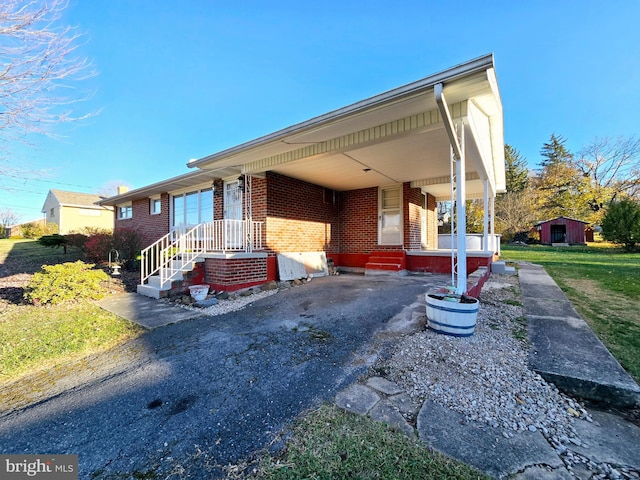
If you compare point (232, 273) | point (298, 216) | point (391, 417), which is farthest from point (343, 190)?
point (391, 417)

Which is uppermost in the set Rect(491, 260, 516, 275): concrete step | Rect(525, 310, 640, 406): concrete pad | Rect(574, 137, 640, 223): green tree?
Rect(574, 137, 640, 223): green tree

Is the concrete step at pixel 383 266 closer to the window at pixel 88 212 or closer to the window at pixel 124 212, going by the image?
the window at pixel 124 212

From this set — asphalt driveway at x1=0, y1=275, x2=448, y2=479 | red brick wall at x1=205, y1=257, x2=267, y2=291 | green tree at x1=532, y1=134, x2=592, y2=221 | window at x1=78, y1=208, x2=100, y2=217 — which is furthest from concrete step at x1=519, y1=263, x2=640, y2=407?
window at x1=78, y1=208, x2=100, y2=217

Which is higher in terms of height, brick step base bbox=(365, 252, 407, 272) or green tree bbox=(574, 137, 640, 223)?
green tree bbox=(574, 137, 640, 223)

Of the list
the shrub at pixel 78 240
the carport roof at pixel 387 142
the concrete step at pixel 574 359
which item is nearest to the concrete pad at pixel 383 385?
the concrete step at pixel 574 359

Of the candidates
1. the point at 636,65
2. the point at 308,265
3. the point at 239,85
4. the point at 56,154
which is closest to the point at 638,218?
the point at 636,65

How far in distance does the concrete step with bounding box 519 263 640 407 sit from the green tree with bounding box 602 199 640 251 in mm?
18790

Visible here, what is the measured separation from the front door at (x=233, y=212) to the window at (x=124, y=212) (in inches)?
307

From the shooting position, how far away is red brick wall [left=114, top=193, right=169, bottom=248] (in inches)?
433

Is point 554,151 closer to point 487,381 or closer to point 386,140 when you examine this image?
point 386,140

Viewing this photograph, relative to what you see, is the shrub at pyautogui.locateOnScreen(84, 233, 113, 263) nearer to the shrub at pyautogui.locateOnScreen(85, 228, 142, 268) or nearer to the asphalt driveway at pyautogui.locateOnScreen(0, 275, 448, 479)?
the shrub at pyautogui.locateOnScreen(85, 228, 142, 268)

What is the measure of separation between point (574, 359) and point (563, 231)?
30.0m

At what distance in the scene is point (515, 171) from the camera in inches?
1278

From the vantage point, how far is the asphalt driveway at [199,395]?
1813 millimetres
